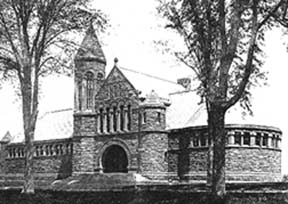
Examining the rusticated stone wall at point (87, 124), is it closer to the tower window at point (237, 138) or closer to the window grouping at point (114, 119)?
the window grouping at point (114, 119)

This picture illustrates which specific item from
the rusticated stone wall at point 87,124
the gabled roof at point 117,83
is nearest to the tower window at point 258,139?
the gabled roof at point 117,83

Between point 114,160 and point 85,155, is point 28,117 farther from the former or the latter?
point 85,155

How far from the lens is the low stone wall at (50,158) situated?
180 feet

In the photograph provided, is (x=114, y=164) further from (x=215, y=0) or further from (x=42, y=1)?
(x=215, y=0)

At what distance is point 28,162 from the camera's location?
2342 centimetres

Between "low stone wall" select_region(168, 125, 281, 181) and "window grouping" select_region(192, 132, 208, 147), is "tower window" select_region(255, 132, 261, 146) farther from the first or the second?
"window grouping" select_region(192, 132, 208, 147)

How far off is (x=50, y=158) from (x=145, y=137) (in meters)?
17.7

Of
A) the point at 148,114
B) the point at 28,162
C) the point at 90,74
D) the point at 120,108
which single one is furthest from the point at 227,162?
the point at 28,162

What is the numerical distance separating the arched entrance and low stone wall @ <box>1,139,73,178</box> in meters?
Answer: 7.24

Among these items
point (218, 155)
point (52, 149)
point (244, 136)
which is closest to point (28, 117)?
point (218, 155)

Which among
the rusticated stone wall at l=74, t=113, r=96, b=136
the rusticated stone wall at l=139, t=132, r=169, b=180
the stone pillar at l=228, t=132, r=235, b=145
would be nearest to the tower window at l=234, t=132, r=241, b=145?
the stone pillar at l=228, t=132, r=235, b=145

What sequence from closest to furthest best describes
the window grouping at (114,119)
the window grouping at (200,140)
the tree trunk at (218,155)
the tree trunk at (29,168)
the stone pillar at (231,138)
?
the tree trunk at (218,155) → the tree trunk at (29,168) → the stone pillar at (231,138) → the window grouping at (200,140) → the window grouping at (114,119)

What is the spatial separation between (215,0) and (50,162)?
41588 millimetres

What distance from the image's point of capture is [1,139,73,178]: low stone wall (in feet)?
180
